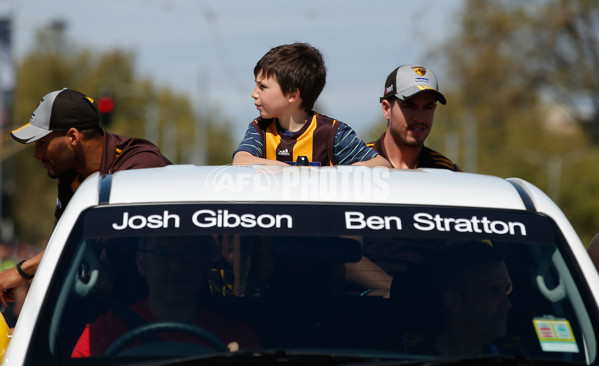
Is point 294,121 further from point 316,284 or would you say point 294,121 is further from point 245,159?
point 316,284

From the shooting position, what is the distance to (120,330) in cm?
330

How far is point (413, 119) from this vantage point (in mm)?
5750

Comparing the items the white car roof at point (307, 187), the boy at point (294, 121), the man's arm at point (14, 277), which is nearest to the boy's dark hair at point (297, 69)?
the boy at point (294, 121)

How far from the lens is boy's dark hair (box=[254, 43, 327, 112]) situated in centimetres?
527

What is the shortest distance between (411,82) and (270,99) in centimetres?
80

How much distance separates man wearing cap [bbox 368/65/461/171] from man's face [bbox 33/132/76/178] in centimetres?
152

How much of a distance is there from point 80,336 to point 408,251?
976 mm

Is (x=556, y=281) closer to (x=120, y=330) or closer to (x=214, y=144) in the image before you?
(x=120, y=330)

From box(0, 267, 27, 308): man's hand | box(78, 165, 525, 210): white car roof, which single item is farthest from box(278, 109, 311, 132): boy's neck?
box(78, 165, 525, 210): white car roof

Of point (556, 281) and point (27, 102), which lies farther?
point (27, 102)

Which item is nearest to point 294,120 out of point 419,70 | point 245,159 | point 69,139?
point 245,159

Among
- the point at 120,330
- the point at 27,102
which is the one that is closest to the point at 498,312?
the point at 120,330

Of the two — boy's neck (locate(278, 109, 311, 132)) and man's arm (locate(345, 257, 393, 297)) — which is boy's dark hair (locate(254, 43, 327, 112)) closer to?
boy's neck (locate(278, 109, 311, 132))

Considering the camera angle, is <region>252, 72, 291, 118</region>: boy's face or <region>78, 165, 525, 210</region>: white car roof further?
<region>252, 72, 291, 118</region>: boy's face
